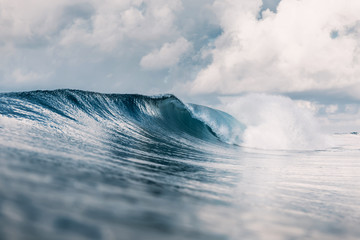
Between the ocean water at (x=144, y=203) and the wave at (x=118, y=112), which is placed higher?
the wave at (x=118, y=112)

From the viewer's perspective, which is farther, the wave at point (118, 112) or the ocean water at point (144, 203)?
the wave at point (118, 112)

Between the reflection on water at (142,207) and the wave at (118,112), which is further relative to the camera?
the wave at (118,112)

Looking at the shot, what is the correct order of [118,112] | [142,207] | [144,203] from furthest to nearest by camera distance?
[118,112] → [144,203] → [142,207]

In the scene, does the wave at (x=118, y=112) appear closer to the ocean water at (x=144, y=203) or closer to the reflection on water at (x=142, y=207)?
the ocean water at (x=144, y=203)

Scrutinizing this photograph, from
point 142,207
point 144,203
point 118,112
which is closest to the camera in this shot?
point 142,207

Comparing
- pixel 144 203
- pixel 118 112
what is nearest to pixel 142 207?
pixel 144 203

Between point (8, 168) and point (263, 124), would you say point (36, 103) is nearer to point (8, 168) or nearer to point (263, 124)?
point (8, 168)

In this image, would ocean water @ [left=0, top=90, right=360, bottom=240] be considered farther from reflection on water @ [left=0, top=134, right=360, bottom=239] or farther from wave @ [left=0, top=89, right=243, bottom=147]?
wave @ [left=0, top=89, right=243, bottom=147]

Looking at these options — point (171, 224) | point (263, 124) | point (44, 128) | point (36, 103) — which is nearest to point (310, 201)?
point (171, 224)

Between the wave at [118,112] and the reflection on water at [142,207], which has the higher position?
the wave at [118,112]

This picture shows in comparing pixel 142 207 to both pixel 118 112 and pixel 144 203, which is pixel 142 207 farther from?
pixel 118 112

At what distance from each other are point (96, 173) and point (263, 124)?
19300mm

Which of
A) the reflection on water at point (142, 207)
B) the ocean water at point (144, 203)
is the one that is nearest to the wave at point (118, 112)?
the ocean water at point (144, 203)

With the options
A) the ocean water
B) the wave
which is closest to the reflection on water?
the ocean water
